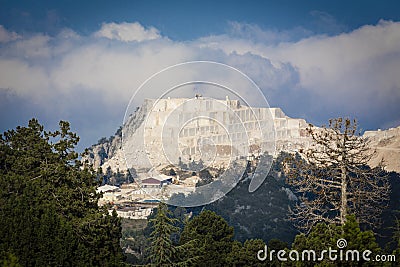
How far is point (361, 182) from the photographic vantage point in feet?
32.4

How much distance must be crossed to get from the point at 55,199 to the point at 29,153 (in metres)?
2.87

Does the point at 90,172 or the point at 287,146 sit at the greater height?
the point at 287,146

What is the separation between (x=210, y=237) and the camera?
1619cm

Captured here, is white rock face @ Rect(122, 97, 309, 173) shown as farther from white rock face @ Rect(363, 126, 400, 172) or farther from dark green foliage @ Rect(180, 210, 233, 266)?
white rock face @ Rect(363, 126, 400, 172)

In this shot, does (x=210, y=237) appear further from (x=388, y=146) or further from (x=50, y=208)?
(x=388, y=146)

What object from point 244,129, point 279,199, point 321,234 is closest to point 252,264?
point 321,234

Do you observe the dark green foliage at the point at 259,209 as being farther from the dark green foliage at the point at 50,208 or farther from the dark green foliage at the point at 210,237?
the dark green foliage at the point at 50,208

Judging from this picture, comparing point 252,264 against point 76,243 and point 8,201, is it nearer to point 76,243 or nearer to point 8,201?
point 76,243

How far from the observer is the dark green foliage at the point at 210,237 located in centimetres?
1560

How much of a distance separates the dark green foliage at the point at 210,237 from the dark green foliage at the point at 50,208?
7.49 feet

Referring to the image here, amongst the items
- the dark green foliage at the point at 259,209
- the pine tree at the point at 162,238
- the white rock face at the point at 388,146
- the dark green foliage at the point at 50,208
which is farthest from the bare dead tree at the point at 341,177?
the white rock face at the point at 388,146

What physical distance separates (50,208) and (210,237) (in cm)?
545

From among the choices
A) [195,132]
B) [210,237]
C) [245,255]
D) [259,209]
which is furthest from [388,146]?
[245,255]

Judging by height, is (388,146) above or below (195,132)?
above
